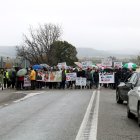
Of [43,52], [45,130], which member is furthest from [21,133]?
[43,52]

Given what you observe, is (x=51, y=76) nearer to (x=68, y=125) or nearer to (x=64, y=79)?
(x=64, y=79)

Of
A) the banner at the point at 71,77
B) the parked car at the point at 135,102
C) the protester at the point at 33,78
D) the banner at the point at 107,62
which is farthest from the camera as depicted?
the banner at the point at 107,62

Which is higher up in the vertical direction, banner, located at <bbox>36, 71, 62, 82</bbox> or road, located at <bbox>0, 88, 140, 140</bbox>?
banner, located at <bbox>36, 71, 62, 82</bbox>

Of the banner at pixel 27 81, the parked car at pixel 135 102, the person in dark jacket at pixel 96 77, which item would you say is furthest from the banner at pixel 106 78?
the parked car at pixel 135 102

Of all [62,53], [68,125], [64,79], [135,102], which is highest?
[62,53]

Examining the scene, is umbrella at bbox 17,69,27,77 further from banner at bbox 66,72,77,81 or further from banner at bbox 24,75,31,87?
banner at bbox 66,72,77,81

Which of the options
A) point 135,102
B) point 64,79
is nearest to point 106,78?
point 64,79

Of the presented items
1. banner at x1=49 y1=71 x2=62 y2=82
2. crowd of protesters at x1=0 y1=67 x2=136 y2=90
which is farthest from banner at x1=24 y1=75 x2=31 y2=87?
banner at x1=49 y1=71 x2=62 y2=82

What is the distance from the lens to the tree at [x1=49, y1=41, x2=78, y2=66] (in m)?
93.2

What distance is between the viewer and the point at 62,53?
101625 millimetres

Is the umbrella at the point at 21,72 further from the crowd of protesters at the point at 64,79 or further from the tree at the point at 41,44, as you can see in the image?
the tree at the point at 41,44

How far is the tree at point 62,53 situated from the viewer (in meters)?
93.2

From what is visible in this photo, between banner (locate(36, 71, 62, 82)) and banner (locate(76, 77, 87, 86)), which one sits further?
banner (locate(36, 71, 62, 82))

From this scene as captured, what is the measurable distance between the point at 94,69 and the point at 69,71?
6.73 ft
